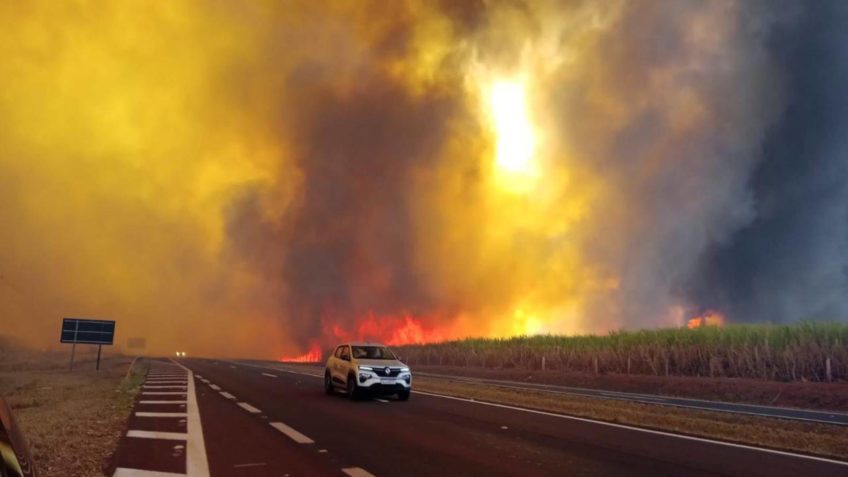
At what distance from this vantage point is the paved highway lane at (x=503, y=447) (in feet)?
26.9

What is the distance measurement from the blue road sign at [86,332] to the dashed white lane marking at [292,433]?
41.8 m

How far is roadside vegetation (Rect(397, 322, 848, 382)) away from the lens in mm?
27219

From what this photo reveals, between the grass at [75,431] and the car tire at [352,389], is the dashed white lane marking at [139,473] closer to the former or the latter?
the grass at [75,431]

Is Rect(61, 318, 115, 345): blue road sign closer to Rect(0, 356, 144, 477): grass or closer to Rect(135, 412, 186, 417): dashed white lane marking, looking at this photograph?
Rect(0, 356, 144, 477): grass

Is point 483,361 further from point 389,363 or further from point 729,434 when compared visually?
point 729,434

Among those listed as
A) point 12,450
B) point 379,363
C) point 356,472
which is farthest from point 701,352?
point 12,450

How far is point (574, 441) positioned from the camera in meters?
10.6

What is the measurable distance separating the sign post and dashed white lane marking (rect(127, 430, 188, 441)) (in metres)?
41.2

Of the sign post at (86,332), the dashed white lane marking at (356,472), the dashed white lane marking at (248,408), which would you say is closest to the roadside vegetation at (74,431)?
the dashed white lane marking at (248,408)

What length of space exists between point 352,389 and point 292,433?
25.4 feet

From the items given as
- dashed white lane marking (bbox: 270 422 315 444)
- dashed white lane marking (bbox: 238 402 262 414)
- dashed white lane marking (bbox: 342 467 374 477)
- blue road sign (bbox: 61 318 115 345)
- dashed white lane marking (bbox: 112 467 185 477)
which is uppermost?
blue road sign (bbox: 61 318 115 345)

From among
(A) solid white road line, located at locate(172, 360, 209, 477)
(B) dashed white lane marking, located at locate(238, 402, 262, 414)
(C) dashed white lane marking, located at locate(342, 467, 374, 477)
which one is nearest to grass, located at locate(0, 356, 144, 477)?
(A) solid white road line, located at locate(172, 360, 209, 477)

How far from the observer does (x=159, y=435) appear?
35.7 ft

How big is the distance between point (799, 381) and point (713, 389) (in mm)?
3805
